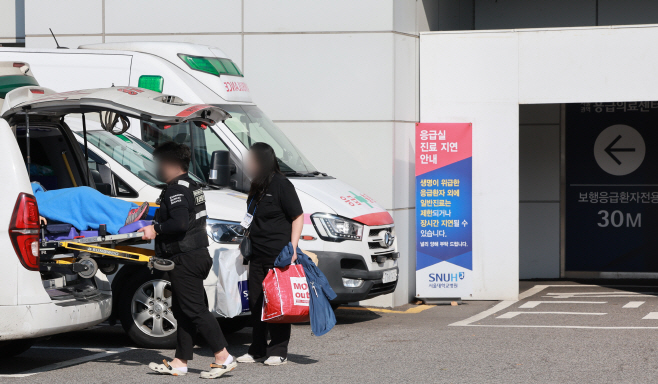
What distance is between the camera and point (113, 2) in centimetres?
1184

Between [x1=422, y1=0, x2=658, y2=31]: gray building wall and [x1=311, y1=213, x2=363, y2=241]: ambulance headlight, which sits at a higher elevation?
[x1=422, y1=0, x2=658, y2=31]: gray building wall

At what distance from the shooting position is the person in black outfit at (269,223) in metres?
6.78

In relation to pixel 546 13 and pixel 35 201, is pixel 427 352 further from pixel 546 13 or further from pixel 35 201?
pixel 546 13

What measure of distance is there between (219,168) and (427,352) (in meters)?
2.70

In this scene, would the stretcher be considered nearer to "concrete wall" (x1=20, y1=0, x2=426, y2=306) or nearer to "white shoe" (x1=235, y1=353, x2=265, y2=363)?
"white shoe" (x1=235, y1=353, x2=265, y2=363)

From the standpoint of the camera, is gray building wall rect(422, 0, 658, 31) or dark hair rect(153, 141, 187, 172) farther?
gray building wall rect(422, 0, 658, 31)

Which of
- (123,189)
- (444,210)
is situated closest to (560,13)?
(444,210)

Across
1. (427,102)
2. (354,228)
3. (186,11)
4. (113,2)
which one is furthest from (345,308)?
(113,2)

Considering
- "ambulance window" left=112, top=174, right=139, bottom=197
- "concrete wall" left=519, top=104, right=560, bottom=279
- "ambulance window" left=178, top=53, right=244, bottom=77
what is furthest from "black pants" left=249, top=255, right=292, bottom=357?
"concrete wall" left=519, top=104, right=560, bottom=279

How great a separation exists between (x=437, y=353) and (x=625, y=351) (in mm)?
1658

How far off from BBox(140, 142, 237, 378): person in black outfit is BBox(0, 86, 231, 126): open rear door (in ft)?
0.89

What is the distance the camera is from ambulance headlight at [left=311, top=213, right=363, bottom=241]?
8.86m

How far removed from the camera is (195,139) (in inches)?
361

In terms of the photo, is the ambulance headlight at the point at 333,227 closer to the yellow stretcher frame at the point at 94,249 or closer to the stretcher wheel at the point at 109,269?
the stretcher wheel at the point at 109,269
